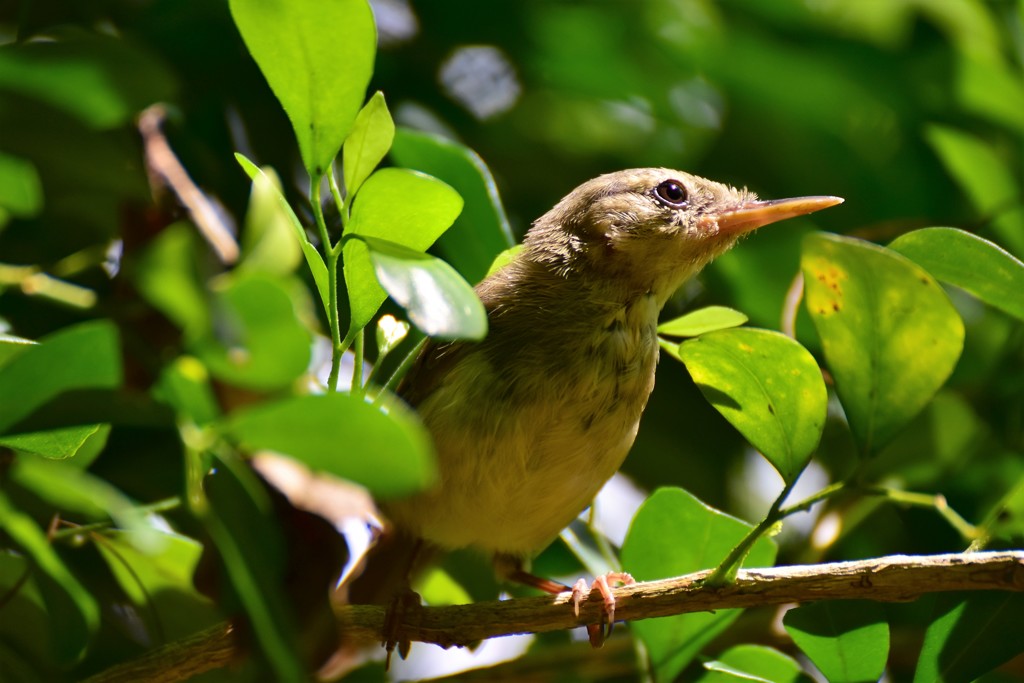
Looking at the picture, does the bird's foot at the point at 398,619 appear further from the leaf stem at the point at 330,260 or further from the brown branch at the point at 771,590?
the leaf stem at the point at 330,260

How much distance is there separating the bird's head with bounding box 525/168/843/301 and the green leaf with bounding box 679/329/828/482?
1.03 m

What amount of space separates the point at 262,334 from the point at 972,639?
56.4 inches

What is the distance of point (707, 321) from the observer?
2.23m

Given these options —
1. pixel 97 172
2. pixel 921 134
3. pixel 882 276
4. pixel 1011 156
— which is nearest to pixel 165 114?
pixel 97 172

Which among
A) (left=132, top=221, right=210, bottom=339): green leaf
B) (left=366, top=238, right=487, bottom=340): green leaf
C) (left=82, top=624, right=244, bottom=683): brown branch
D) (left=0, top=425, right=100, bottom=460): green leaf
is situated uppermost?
(left=132, top=221, right=210, bottom=339): green leaf

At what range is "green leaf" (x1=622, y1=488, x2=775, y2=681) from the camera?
2.11 meters

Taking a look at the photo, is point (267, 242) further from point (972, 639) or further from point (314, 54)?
point (972, 639)

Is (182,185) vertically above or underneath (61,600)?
above

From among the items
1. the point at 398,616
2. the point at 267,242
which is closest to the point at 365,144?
the point at 267,242

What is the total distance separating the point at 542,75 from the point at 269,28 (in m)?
2.01

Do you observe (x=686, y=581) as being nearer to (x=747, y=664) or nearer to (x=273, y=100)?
(x=747, y=664)

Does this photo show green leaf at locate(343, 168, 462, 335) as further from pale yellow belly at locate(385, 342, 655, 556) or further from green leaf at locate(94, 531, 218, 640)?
pale yellow belly at locate(385, 342, 655, 556)

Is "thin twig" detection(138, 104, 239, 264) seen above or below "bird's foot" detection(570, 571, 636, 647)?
above

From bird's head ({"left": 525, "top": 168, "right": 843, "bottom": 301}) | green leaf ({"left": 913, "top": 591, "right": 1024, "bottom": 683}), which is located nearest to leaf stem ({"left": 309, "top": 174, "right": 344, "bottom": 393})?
green leaf ({"left": 913, "top": 591, "right": 1024, "bottom": 683})
